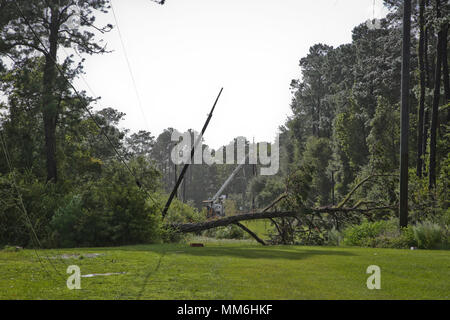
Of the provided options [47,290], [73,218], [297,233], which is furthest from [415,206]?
[47,290]

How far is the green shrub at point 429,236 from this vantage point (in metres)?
15.1

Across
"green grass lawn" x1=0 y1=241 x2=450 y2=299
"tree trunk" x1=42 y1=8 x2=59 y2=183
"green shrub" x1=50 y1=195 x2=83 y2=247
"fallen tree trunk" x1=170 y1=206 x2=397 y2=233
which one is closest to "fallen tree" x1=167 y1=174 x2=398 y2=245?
"fallen tree trunk" x1=170 y1=206 x2=397 y2=233

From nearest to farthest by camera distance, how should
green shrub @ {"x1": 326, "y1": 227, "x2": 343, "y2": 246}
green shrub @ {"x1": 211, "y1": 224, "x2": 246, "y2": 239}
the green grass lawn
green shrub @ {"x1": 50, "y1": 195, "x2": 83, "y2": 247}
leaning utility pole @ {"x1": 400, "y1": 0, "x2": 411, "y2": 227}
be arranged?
the green grass lawn
green shrub @ {"x1": 50, "y1": 195, "x2": 83, "y2": 247}
leaning utility pole @ {"x1": 400, "y1": 0, "x2": 411, "y2": 227}
green shrub @ {"x1": 326, "y1": 227, "x2": 343, "y2": 246}
green shrub @ {"x1": 211, "y1": 224, "x2": 246, "y2": 239}

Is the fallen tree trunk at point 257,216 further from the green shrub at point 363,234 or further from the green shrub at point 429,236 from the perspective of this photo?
the green shrub at point 429,236

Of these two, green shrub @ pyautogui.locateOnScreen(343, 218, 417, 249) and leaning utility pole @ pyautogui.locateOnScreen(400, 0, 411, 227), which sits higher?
leaning utility pole @ pyautogui.locateOnScreen(400, 0, 411, 227)

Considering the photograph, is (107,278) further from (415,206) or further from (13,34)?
(13,34)

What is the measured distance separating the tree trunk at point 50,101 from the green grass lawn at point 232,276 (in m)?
13.6

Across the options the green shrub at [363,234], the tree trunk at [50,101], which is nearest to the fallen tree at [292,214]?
the green shrub at [363,234]

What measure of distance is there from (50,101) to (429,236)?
19.0 m

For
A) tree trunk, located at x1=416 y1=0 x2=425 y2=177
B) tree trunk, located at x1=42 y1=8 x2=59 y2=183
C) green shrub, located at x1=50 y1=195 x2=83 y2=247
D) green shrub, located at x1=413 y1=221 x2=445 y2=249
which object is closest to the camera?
green shrub, located at x1=413 y1=221 x2=445 y2=249

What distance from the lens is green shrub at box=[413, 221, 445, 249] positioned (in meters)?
15.1

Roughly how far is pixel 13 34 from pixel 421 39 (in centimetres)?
2066

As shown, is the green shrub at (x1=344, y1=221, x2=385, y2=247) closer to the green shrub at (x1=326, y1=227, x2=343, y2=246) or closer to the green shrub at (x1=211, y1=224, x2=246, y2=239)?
the green shrub at (x1=326, y1=227, x2=343, y2=246)

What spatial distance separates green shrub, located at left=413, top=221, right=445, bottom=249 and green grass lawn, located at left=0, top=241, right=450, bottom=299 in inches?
127
